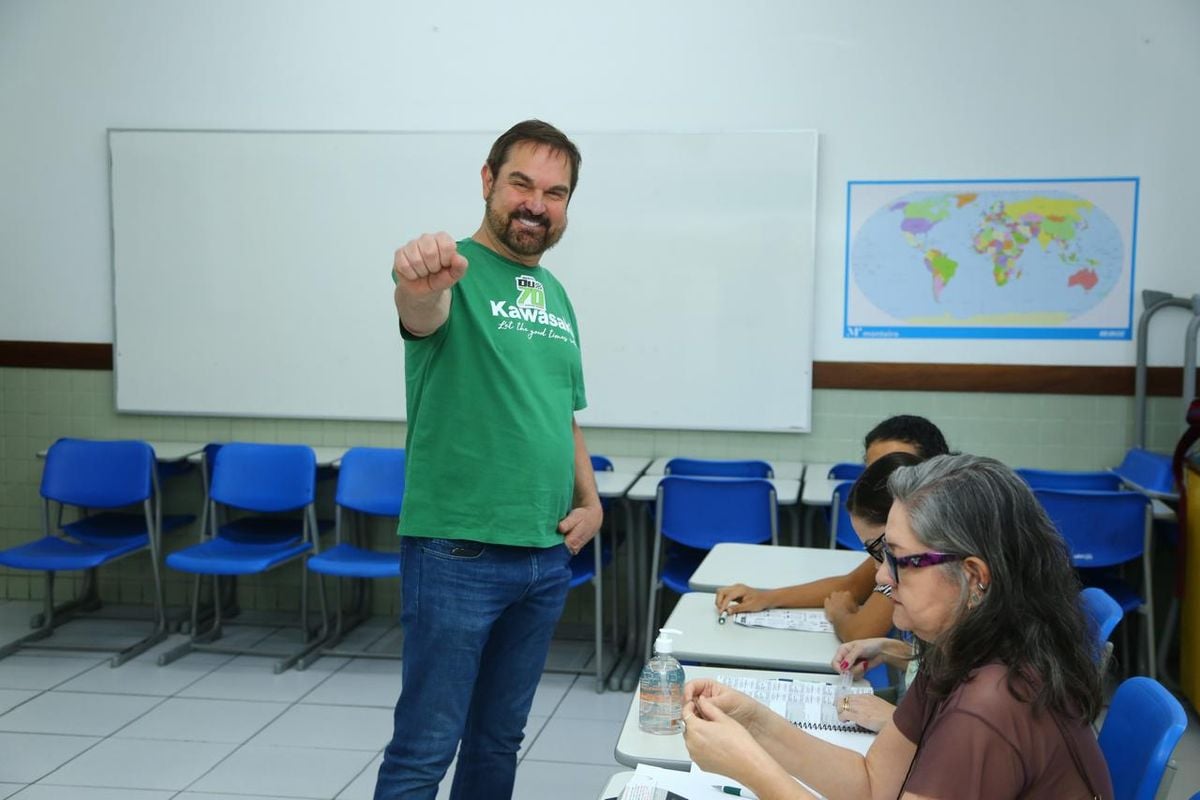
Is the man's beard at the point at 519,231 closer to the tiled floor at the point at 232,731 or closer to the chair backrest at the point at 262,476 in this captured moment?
the tiled floor at the point at 232,731

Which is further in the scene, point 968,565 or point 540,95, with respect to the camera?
point 540,95

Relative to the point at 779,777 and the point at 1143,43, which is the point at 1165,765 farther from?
the point at 1143,43

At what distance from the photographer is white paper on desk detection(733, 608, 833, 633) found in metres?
2.60

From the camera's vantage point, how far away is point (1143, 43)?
4.89 metres

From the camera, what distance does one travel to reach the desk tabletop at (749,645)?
2.35 m

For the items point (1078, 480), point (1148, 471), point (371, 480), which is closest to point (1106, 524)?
point (1078, 480)

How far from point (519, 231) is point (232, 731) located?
2.54 metres

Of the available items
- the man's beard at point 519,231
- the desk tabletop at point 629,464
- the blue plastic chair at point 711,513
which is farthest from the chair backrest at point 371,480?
the man's beard at point 519,231

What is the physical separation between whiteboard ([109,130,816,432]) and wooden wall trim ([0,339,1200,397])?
198 mm

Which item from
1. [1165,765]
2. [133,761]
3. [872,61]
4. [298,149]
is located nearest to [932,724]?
[1165,765]

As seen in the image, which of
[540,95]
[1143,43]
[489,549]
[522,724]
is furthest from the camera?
[540,95]

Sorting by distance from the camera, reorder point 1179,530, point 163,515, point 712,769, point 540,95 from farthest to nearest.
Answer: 1. point 163,515
2. point 540,95
3. point 1179,530
4. point 712,769

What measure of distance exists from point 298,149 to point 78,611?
2534 mm

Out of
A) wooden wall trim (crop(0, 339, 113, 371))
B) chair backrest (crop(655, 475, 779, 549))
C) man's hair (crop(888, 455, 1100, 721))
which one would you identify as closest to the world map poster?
chair backrest (crop(655, 475, 779, 549))
